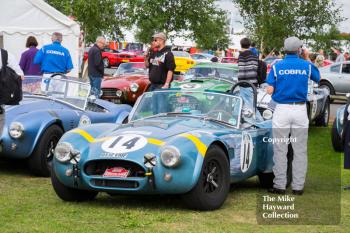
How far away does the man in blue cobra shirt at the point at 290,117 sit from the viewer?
768 centimetres

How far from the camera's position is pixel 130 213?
6371 mm

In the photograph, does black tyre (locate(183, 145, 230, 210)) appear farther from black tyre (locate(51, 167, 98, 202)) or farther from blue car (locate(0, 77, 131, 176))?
blue car (locate(0, 77, 131, 176))

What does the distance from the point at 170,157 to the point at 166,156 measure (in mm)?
37

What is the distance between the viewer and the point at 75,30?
771 inches

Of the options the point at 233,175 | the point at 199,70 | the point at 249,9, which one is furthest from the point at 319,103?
the point at 249,9

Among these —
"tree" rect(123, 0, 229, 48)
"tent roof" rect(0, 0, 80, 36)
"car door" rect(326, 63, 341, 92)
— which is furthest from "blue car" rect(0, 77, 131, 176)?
"tree" rect(123, 0, 229, 48)

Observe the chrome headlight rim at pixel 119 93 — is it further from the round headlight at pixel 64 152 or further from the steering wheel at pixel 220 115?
the round headlight at pixel 64 152

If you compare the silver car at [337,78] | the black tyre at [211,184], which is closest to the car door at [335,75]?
the silver car at [337,78]

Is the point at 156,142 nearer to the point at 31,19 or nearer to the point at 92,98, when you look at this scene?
the point at 92,98

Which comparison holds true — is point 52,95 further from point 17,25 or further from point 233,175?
point 17,25

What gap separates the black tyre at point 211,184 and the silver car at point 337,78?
1801cm

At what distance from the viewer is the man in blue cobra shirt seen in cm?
768

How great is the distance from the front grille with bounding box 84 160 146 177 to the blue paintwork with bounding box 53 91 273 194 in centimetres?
6

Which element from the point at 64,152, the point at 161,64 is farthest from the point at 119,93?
the point at 64,152
